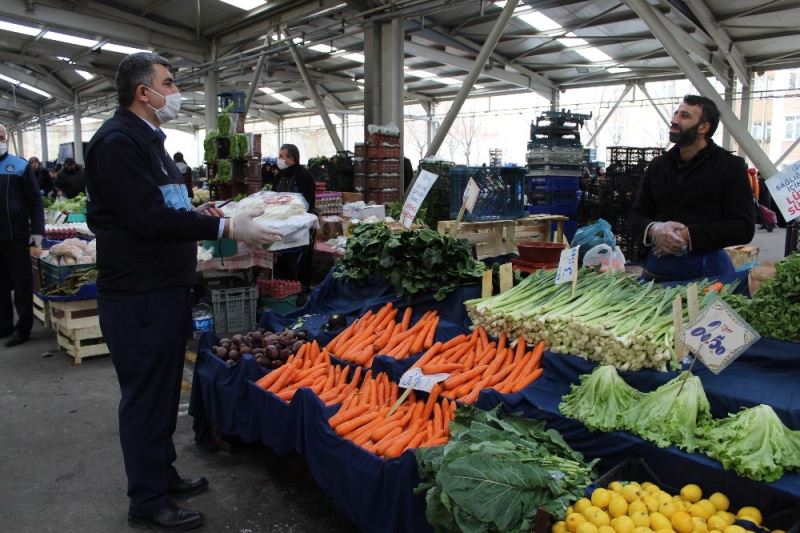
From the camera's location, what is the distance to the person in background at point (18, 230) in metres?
5.77

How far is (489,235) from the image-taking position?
18.9 feet

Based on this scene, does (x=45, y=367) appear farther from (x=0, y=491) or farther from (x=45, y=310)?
(x=0, y=491)

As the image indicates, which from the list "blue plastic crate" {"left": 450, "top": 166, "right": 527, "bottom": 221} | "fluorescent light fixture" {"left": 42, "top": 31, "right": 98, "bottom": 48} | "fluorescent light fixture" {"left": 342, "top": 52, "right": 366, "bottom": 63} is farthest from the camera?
"fluorescent light fixture" {"left": 342, "top": 52, "right": 366, "bottom": 63}

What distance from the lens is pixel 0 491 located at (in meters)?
3.19

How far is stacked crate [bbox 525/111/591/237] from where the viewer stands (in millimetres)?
11422

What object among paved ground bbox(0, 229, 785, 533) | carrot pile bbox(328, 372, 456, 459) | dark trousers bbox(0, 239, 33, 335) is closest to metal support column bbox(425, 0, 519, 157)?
dark trousers bbox(0, 239, 33, 335)

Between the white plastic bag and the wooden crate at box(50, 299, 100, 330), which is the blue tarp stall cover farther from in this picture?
the wooden crate at box(50, 299, 100, 330)

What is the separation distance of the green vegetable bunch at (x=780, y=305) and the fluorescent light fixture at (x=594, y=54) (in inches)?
538

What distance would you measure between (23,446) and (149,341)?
1867 mm

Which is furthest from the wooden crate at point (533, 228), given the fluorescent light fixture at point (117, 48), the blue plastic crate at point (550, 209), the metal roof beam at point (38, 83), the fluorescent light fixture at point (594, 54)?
the metal roof beam at point (38, 83)

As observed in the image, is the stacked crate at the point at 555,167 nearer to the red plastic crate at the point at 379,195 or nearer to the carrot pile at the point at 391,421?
the red plastic crate at the point at 379,195

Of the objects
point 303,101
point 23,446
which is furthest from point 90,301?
point 303,101

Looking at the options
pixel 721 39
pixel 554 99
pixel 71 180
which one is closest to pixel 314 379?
pixel 71 180

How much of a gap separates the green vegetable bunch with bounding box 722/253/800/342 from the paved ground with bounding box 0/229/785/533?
197 cm
